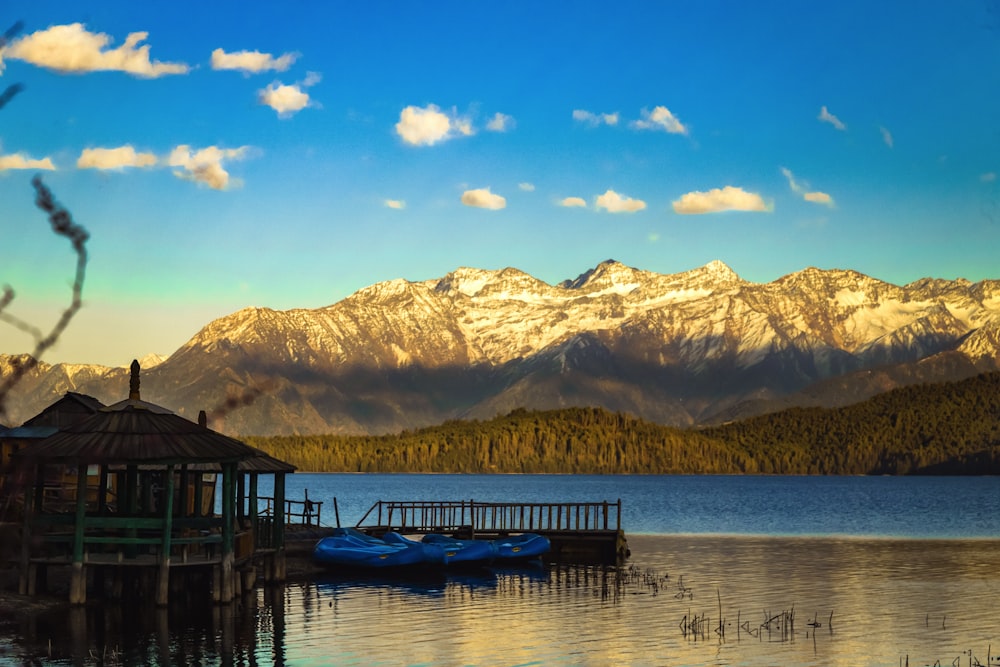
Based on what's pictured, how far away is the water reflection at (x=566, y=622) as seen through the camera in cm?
3906

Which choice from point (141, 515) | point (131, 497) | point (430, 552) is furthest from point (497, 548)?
point (131, 497)

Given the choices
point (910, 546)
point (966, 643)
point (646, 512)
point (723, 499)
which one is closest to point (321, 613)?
point (966, 643)

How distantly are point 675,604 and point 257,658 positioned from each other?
71.8 ft

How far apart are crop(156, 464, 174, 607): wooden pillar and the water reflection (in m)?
0.93

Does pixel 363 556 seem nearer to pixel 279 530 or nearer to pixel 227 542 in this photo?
pixel 279 530

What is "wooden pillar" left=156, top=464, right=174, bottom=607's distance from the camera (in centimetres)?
4478

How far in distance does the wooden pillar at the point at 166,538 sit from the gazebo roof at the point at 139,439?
0.90 meters

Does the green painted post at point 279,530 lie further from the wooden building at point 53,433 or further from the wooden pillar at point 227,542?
the wooden pillar at point 227,542

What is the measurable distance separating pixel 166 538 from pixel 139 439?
3.69 m

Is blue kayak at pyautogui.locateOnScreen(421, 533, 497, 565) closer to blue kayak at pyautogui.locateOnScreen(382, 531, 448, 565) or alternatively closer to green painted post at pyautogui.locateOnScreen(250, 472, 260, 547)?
blue kayak at pyautogui.locateOnScreen(382, 531, 448, 565)

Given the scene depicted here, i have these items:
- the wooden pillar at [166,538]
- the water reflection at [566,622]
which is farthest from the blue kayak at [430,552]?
the wooden pillar at [166,538]

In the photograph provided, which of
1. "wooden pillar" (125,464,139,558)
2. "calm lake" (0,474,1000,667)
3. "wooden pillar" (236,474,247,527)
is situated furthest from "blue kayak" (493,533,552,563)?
"wooden pillar" (125,464,139,558)

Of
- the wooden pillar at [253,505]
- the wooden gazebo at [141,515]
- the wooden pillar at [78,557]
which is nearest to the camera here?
the wooden pillar at [78,557]

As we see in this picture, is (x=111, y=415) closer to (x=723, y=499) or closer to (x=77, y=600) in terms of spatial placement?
(x=77, y=600)
